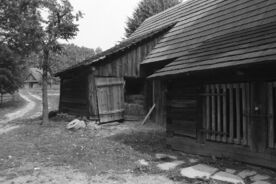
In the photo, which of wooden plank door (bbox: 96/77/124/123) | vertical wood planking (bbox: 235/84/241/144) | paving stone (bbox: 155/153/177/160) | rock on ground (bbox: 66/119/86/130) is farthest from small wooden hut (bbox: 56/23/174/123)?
vertical wood planking (bbox: 235/84/241/144)

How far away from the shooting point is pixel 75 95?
1451 centimetres

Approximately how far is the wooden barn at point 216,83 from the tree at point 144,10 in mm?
15764

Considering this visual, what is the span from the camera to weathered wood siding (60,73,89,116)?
13461mm

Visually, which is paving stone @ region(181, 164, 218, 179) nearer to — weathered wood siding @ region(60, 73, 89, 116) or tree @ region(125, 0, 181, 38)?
weathered wood siding @ region(60, 73, 89, 116)

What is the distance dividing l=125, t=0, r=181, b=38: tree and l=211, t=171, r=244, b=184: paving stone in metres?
24.7

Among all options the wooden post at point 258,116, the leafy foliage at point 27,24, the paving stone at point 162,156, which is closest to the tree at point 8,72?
the leafy foliage at point 27,24

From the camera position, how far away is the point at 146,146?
8.55m

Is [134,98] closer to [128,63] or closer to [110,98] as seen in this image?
[110,98]

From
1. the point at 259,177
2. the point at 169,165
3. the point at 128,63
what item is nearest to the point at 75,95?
the point at 128,63

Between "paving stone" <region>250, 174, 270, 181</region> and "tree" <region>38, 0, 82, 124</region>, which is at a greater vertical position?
"tree" <region>38, 0, 82, 124</region>

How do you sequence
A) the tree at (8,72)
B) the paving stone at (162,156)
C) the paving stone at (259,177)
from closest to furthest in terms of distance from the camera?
the paving stone at (259,177) < the paving stone at (162,156) < the tree at (8,72)

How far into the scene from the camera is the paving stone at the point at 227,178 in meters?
5.38

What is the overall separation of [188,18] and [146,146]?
7.59 meters

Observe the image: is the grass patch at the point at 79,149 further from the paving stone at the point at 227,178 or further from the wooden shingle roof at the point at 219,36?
the wooden shingle roof at the point at 219,36
